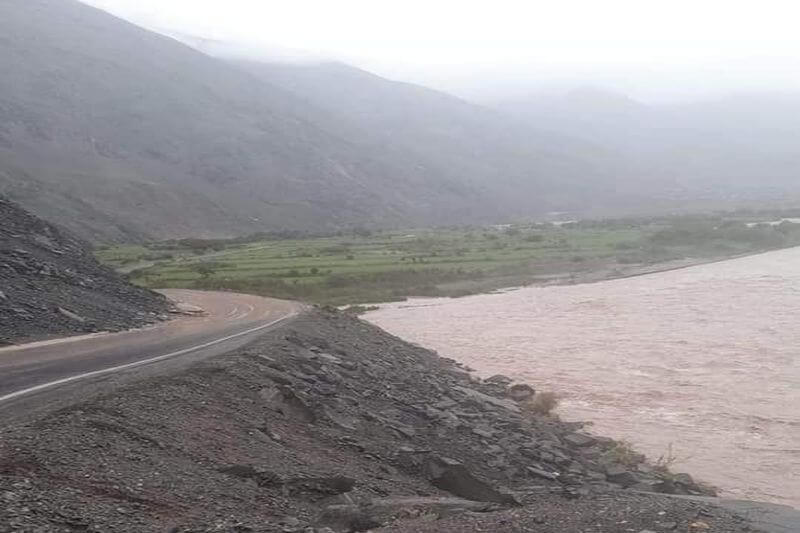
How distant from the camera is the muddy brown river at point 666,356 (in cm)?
1730

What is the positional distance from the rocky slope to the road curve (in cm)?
72

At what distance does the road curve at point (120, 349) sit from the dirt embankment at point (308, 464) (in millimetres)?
1381

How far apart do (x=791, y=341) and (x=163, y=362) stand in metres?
23.1

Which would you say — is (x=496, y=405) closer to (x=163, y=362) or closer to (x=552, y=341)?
(x=163, y=362)

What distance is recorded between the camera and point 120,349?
1762 centimetres

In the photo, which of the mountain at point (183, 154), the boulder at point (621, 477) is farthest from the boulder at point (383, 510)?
the mountain at point (183, 154)

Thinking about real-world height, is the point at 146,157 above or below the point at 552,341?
above

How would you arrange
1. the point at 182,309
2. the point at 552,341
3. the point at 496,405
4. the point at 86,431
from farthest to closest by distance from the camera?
the point at 552,341 → the point at 182,309 → the point at 496,405 → the point at 86,431

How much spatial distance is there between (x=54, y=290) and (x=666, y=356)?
1928 cm

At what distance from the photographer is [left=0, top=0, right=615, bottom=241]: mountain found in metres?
99.6

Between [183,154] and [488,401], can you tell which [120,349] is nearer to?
[488,401]

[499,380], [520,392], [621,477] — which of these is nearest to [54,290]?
[499,380]

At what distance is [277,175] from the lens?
416ft

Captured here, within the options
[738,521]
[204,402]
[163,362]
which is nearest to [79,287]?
[163,362]
